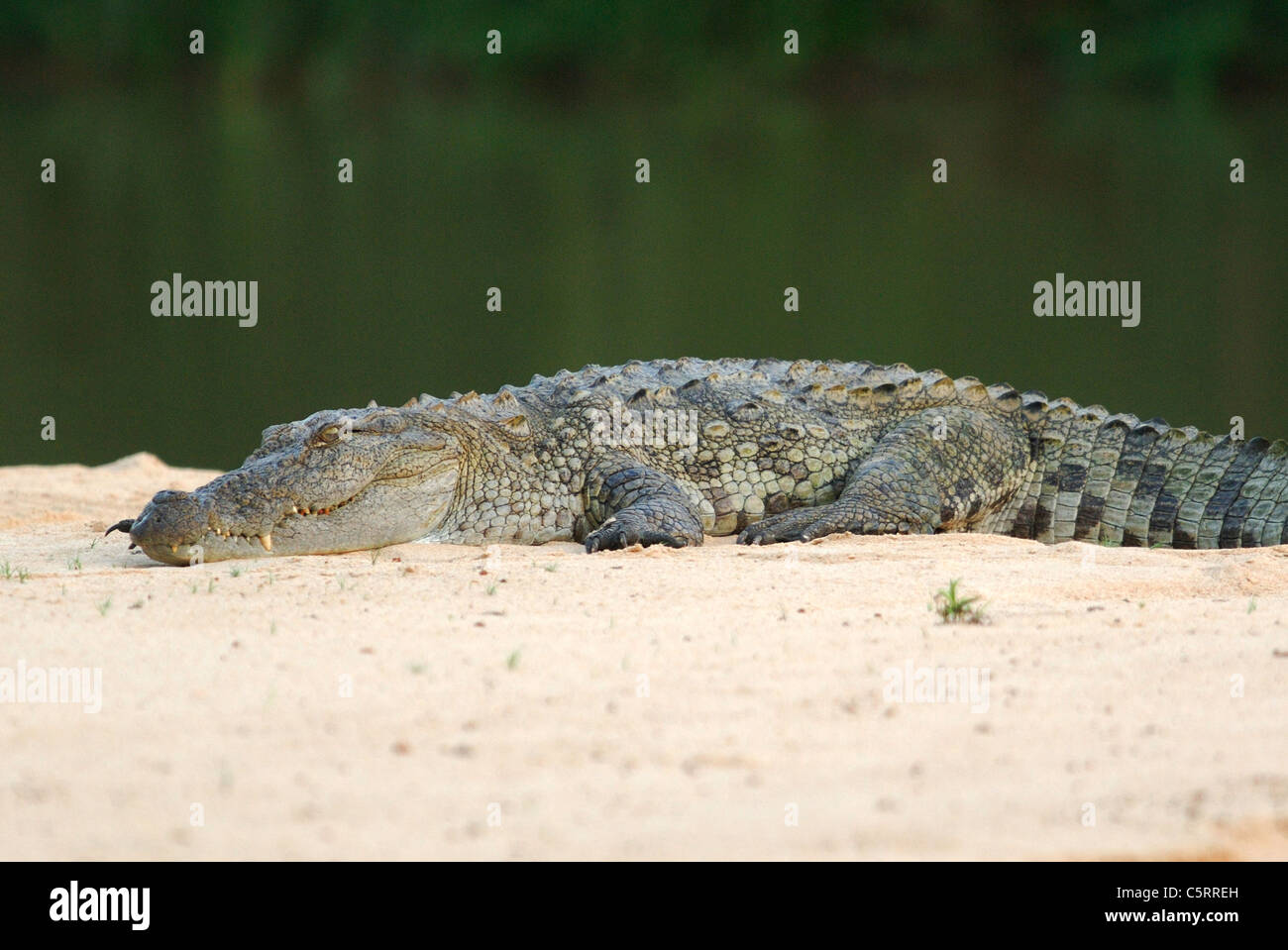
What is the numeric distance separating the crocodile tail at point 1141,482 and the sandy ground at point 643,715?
5.41ft

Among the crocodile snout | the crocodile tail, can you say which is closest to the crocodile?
the crocodile tail

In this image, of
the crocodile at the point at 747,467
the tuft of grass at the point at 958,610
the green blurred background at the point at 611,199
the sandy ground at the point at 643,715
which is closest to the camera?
the sandy ground at the point at 643,715

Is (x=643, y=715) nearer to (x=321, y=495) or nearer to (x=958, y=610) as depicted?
(x=958, y=610)

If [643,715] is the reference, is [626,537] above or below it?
above

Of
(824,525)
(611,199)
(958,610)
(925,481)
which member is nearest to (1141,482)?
(925,481)

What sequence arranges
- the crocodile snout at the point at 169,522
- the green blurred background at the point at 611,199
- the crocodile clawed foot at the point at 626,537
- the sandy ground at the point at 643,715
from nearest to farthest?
the sandy ground at the point at 643,715 < the crocodile snout at the point at 169,522 < the crocodile clawed foot at the point at 626,537 < the green blurred background at the point at 611,199

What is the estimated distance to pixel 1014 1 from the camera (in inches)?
1665

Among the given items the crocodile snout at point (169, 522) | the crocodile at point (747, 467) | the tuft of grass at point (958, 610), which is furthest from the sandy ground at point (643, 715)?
the crocodile at point (747, 467)

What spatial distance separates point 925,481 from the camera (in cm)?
689

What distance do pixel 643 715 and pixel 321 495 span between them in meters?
3.05

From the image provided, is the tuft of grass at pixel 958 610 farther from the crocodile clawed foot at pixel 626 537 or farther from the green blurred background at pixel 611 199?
the green blurred background at pixel 611 199

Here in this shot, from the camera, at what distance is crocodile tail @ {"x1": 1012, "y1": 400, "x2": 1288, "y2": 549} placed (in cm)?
703

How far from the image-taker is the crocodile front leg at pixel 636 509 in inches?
244
